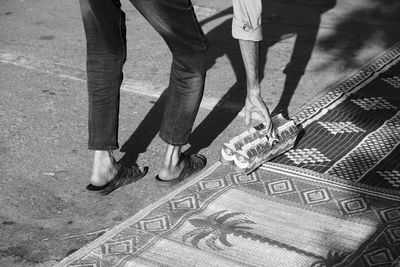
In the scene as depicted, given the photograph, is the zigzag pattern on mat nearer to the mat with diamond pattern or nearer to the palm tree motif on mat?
the mat with diamond pattern

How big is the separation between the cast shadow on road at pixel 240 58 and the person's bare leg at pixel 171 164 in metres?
0.36

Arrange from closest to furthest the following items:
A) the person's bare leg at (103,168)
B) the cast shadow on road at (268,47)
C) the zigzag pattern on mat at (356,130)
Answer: the person's bare leg at (103,168)
the zigzag pattern on mat at (356,130)
the cast shadow on road at (268,47)

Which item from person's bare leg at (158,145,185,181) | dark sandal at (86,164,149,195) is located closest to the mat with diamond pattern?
person's bare leg at (158,145,185,181)

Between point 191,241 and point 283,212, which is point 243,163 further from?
point 191,241

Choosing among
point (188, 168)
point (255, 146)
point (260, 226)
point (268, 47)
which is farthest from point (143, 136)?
point (268, 47)

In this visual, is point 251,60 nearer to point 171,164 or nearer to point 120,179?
point 171,164

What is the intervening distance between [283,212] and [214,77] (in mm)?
2052

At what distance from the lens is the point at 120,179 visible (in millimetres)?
4363

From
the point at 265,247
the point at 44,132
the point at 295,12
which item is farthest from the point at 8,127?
the point at 295,12

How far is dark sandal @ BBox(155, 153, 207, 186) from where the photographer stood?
4.39 metres

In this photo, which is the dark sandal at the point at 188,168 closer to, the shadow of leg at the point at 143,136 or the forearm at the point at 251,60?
the shadow of leg at the point at 143,136

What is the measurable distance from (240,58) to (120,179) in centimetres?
221

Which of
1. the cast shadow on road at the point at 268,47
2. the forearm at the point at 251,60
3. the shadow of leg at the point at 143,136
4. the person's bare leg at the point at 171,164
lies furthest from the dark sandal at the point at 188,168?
the forearm at the point at 251,60

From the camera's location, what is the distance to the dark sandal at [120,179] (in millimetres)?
4332
